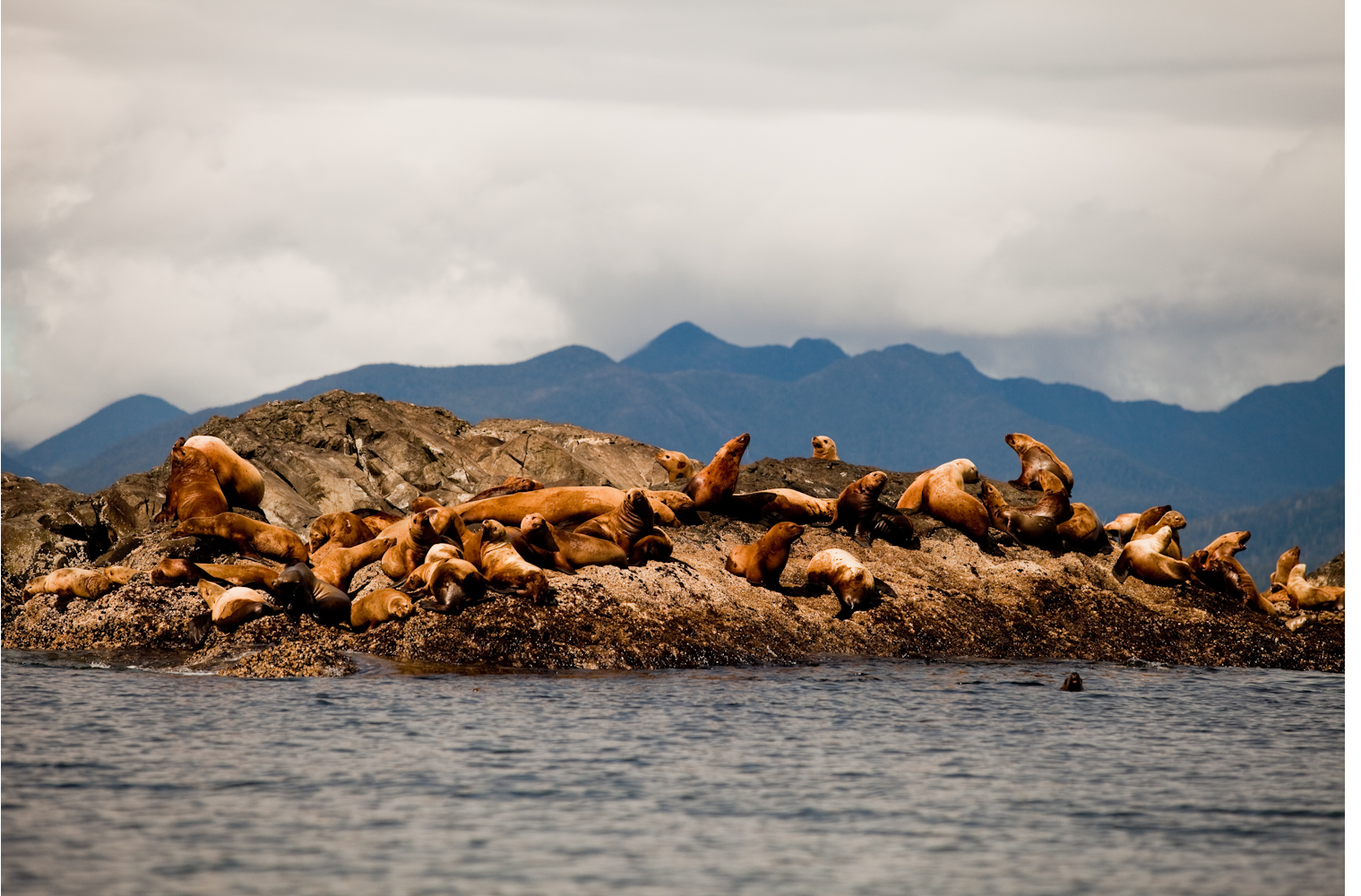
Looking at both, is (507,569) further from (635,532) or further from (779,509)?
(779,509)

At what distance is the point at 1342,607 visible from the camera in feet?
61.5

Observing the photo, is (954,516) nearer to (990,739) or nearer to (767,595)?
(767,595)

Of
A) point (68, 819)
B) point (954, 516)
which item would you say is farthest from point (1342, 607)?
A: point (68, 819)

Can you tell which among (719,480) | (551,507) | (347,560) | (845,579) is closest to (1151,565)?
(845,579)

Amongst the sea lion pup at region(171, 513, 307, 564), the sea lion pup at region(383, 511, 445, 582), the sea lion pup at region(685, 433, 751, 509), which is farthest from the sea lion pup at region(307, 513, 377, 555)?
the sea lion pup at region(685, 433, 751, 509)

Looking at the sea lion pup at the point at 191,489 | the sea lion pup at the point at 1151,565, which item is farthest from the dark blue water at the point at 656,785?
the sea lion pup at the point at 1151,565

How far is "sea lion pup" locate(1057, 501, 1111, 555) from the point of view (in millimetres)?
18875

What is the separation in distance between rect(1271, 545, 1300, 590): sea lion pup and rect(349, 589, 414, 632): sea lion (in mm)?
13611

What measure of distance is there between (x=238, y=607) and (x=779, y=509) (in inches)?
287

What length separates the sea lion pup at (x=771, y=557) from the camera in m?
16.7

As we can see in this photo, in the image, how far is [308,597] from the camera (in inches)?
588

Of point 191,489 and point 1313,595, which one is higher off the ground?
point 191,489

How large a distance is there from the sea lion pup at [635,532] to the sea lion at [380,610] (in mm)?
2482

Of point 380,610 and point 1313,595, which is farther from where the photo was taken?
point 1313,595
